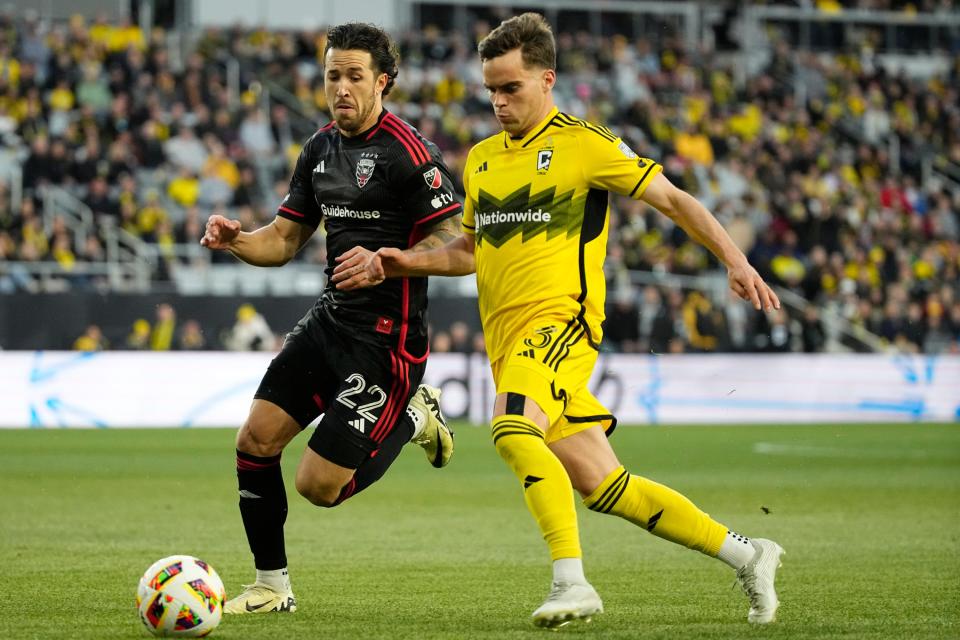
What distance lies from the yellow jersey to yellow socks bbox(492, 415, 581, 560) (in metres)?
0.56

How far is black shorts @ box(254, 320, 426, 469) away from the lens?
6656 mm

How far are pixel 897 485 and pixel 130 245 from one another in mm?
12627

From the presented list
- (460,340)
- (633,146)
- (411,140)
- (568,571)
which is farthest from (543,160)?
(633,146)

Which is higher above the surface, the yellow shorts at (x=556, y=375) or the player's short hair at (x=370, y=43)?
the player's short hair at (x=370, y=43)

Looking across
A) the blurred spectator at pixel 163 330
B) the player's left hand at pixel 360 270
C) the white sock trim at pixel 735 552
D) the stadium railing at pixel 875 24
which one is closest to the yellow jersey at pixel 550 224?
the player's left hand at pixel 360 270

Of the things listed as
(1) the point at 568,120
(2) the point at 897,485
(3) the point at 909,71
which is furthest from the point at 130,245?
(3) the point at 909,71

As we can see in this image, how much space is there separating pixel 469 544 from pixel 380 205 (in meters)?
3.36

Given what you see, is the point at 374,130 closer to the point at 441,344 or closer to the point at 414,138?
the point at 414,138

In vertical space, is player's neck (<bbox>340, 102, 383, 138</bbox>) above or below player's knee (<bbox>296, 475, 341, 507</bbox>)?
above

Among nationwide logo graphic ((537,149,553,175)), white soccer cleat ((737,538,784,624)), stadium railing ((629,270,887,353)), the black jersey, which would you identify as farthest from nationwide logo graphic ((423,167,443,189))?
stadium railing ((629,270,887,353))

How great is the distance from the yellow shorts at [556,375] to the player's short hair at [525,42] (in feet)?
3.64

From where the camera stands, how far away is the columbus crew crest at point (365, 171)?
6.76 m

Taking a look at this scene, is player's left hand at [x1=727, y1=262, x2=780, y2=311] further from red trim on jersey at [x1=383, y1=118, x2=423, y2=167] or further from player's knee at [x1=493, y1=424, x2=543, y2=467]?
red trim on jersey at [x1=383, y1=118, x2=423, y2=167]

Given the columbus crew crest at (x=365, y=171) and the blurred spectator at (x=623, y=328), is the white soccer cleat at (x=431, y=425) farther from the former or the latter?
the blurred spectator at (x=623, y=328)
